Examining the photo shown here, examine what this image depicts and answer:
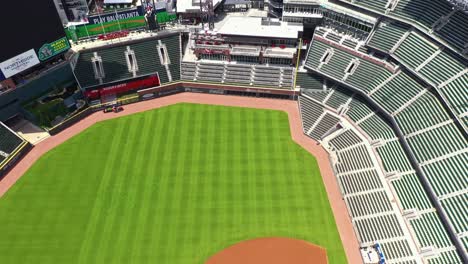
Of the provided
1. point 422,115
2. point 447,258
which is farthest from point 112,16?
point 447,258

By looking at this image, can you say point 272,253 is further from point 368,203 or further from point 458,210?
point 458,210

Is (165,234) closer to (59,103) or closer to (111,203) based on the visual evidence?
(111,203)

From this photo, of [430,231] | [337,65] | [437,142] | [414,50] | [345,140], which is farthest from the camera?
[337,65]

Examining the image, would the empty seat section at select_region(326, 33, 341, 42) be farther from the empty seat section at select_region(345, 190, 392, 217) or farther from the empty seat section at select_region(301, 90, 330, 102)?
the empty seat section at select_region(345, 190, 392, 217)

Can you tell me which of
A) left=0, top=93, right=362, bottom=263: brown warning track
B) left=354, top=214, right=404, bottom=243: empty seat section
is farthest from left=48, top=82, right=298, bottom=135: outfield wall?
left=354, top=214, right=404, bottom=243: empty seat section

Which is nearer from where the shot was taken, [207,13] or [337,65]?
[337,65]
